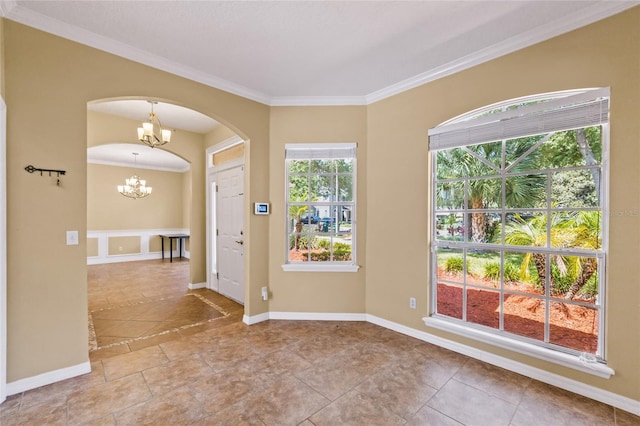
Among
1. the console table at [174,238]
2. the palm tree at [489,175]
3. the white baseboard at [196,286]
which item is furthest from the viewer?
the console table at [174,238]

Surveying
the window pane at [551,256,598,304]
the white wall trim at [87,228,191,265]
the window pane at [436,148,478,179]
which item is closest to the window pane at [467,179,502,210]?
the window pane at [436,148,478,179]

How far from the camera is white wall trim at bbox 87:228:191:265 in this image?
24.6 ft

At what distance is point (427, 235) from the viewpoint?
9.83 feet

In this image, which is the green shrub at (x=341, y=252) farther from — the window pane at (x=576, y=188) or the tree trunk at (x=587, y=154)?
the tree trunk at (x=587, y=154)

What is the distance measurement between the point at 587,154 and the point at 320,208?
258cm

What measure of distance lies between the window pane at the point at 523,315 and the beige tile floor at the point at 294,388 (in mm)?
401

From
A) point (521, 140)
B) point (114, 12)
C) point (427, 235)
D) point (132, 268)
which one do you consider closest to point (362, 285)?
point (427, 235)

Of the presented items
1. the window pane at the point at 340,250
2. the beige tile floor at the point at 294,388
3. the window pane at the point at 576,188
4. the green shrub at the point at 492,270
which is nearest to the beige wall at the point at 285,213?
the window pane at the point at 340,250

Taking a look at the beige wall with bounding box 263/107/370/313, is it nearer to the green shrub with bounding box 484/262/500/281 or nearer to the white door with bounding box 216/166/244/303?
the white door with bounding box 216/166/244/303

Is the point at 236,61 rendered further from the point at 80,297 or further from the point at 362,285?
the point at 362,285

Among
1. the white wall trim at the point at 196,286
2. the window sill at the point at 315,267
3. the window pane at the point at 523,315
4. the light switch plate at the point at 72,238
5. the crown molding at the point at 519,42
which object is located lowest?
the white wall trim at the point at 196,286

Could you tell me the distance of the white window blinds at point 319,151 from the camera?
3.56 meters

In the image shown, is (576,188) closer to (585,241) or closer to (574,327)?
(585,241)

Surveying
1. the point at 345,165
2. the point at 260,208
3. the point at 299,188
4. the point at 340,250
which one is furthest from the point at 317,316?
the point at 345,165
